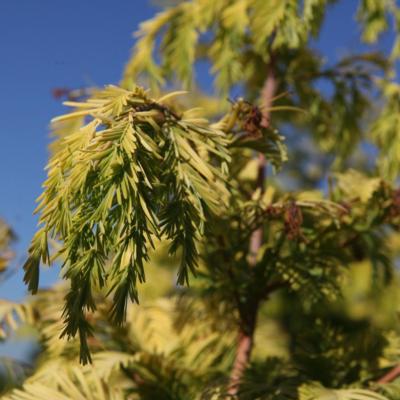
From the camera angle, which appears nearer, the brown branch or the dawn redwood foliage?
the dawn redwood foliage

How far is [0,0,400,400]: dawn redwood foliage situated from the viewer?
1.06 meters

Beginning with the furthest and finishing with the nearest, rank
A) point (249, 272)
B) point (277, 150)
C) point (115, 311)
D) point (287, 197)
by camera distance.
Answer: point (249, 272), point (287, 197), point (277, 150), point (115, 311)

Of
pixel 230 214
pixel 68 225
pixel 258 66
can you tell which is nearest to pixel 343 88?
pixel 258 66

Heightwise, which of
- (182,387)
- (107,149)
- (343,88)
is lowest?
(182,387)

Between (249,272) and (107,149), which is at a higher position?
(107,149)

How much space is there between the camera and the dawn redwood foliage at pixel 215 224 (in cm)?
106

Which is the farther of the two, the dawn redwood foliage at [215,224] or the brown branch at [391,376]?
the brown branch at [391,376]

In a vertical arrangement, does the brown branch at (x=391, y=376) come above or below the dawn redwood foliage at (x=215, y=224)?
below

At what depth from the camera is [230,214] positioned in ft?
5.34

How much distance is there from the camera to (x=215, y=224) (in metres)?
1.41

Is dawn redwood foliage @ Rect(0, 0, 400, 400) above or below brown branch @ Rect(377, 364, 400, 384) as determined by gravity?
above

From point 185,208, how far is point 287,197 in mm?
638

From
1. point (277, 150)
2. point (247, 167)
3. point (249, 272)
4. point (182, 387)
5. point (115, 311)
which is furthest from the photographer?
point (247, 167)

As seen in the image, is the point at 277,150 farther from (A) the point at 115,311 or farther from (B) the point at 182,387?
(B) the point at 182,387
